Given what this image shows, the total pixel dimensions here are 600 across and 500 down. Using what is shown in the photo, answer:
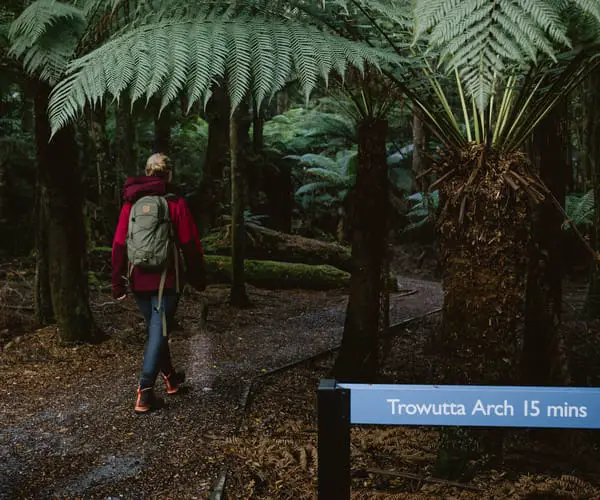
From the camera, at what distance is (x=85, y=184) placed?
1101cm

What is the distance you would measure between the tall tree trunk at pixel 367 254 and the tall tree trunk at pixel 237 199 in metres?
2.88

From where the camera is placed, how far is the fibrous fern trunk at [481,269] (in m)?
2.64

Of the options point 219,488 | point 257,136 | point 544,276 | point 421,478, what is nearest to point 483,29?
point 421,478

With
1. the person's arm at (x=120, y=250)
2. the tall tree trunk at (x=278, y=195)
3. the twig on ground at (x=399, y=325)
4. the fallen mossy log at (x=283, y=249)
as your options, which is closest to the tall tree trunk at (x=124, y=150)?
the fallen mossy log at (x=283, y=249)

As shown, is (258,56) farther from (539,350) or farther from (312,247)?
(312,247)

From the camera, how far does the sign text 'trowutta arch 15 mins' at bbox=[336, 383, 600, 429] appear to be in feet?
5.08

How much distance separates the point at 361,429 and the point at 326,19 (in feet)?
7.55

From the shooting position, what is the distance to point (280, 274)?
30.3 ft

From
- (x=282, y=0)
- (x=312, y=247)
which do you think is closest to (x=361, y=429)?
(x=282, y=0)

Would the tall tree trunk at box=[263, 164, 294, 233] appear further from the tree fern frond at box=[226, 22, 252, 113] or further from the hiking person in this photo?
the tree fern frond at box=[226, 22, 252, 113]

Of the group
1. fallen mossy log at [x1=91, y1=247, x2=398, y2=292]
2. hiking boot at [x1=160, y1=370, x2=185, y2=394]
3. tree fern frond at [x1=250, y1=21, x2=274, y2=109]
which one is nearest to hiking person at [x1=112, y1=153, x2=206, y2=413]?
hiking boot at [x1=160, y1=370, x2=185, y2=394]

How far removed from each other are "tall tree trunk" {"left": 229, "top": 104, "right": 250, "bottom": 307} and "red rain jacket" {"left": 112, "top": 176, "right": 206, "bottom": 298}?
3.13 meters

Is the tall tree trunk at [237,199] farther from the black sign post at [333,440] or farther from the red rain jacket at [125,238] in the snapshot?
the black sign post at [333,440]

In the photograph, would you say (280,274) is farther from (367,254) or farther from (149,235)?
(149,235)
